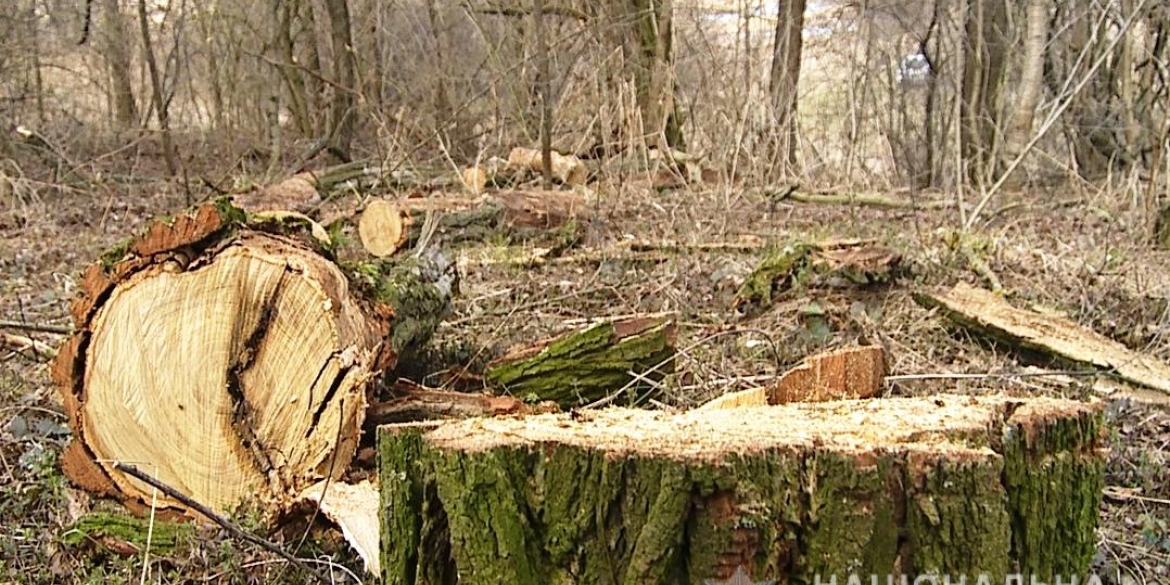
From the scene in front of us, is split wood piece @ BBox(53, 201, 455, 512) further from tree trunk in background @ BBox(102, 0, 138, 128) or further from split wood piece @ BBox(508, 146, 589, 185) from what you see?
tree trunk in background @ BBox(102, 0, 138, 128)

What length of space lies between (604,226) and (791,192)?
233 cm

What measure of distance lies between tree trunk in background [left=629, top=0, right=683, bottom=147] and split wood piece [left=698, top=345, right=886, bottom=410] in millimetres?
5713

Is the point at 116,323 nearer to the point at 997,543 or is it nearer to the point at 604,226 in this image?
the point at 997,543

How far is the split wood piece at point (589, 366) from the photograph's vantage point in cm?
369

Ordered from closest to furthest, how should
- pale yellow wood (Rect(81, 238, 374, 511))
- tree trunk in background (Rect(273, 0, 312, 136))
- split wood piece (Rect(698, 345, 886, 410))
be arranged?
split wood piece (Rect(698, 345, 886, 410))
pale yellow wood (Rect(81, 238, 374, 511))
tree trunk in background (Rect(273, 0, 312, 136))

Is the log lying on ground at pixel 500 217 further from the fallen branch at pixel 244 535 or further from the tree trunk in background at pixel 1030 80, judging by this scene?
the fallen branch at pixel 244 535

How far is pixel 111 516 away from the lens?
287 cm

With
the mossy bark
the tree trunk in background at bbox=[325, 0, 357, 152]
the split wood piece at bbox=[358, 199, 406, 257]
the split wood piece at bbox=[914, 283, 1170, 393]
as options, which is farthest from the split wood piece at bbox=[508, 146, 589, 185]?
the mossy bark

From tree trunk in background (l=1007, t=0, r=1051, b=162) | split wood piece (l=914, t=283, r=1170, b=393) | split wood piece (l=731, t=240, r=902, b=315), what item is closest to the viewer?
split wood piece (l=914, t=283, r=1170, b=393)

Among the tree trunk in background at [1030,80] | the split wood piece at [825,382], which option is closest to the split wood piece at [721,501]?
the split wood piece at [825,382]

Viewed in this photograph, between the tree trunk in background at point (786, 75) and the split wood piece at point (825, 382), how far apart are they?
510 centimetres

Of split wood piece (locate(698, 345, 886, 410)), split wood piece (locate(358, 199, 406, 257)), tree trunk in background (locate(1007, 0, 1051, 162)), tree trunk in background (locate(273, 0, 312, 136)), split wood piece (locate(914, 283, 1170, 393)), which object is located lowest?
split wood piece (locate(914, 283, 1170, 393))

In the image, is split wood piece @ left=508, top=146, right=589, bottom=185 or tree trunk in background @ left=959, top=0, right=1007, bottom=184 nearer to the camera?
split wood piece @ left=508, top=146, right=589, bottom=185

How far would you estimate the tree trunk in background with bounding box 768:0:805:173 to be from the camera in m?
8.39
